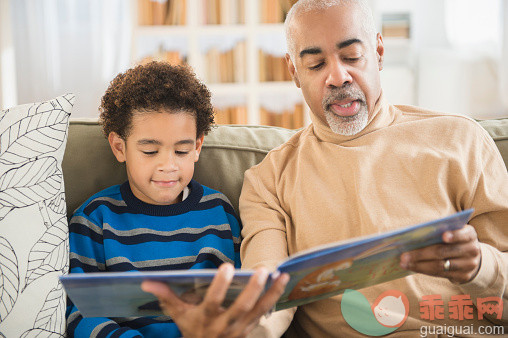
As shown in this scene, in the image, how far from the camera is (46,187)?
1.24m

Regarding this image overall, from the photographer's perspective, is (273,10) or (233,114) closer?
(273,10)

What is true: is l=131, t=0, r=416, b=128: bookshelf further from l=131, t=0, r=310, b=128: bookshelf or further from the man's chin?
the man's chin

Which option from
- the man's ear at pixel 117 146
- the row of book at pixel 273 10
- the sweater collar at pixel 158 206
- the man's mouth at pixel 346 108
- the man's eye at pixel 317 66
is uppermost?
the row of book at pixel 273 10

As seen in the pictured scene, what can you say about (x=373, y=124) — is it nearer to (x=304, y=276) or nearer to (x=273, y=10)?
(x=304, y=276)

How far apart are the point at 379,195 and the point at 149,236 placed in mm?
602

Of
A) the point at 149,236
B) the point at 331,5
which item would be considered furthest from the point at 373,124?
the point at 149,236

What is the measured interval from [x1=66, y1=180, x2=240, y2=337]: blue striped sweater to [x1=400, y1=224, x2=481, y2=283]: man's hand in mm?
563

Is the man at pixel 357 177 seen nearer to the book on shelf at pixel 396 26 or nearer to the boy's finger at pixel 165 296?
the boy's finger at pixel 165 296

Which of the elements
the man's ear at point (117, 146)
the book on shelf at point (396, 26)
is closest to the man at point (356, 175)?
the man's ear at point (117, 146)

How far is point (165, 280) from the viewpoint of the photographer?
2.63 feet

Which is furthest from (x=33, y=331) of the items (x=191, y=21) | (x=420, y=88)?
(x=420, y=88)

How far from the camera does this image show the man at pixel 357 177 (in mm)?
1193

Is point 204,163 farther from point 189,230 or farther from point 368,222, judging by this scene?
point 368,222

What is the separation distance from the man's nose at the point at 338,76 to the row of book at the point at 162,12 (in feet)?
10.4
